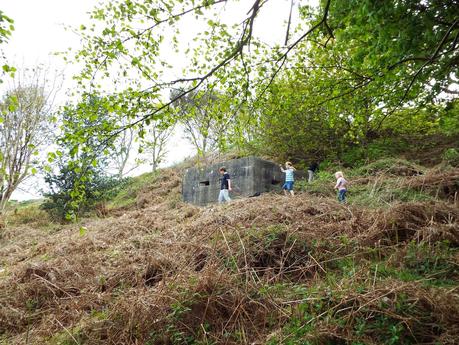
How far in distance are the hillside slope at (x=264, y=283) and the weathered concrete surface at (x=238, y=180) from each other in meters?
3.62

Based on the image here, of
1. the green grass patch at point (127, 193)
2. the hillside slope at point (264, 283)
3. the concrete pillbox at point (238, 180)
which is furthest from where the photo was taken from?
the green grass patch at point (127, 193)

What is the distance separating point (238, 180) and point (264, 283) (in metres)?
7.20

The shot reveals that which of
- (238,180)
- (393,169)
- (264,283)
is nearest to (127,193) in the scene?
(238,180)

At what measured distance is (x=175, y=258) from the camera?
5.08 metres

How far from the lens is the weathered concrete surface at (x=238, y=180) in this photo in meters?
10.7

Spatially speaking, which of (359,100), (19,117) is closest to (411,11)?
(359,100)

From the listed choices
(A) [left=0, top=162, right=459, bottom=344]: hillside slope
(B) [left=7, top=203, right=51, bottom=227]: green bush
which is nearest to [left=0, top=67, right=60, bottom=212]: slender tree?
(B) [left=7, top=203, right=51, bottom=227]: green bush

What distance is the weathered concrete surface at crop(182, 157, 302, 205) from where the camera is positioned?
10.7 m

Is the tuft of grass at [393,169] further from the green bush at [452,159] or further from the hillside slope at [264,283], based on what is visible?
the hillside slope at [264,283]

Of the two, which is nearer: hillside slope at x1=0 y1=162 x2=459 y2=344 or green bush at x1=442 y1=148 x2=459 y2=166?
hillside slope at x1=0 y1=162 x2=459 y2=344

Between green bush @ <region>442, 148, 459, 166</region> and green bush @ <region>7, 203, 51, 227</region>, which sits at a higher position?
green bush @ <region>442, 148, 459, 166</region>

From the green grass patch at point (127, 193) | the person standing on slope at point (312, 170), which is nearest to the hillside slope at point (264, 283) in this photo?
the person standing on slope at point (312, 170)

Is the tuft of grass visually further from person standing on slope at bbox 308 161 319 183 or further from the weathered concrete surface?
the weathered concrete surface

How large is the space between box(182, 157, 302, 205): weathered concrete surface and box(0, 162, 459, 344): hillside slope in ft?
11.9
